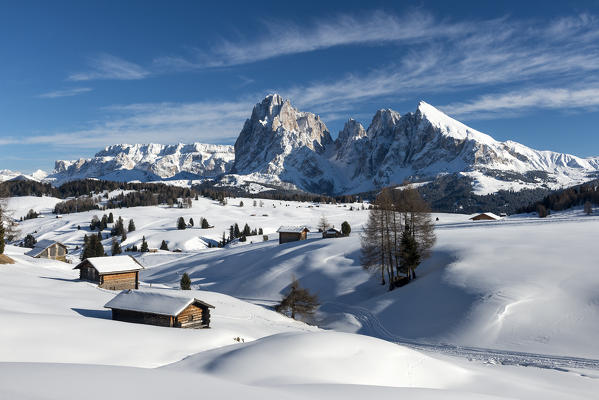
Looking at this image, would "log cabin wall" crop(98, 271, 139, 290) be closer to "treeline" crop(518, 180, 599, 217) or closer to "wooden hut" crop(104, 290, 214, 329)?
"wooden hut" crop(104, 290, 214, 329)

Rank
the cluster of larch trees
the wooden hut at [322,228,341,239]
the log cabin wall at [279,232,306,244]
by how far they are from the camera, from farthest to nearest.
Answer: the log cabin wall at [279,232,306,244] < the wooden hut at [322,228,341,239] < the cluster of larch trees

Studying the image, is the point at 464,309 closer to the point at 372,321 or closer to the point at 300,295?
the point at 372,321

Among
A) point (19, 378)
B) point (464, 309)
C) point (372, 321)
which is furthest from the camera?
point (372, 321)

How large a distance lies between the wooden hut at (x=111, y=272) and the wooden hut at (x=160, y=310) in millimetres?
18987

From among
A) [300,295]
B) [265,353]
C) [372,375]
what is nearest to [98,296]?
[300,295]

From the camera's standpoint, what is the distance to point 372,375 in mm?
13422

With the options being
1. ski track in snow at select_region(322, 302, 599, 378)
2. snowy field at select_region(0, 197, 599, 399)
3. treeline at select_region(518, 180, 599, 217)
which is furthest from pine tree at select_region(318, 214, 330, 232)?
treeline at select_region(518, 180, 599, 217)

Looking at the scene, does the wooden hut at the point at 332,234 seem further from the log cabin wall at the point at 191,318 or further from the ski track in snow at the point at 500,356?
the log cabin wall at the point at 191,318

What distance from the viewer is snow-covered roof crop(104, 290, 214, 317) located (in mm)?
25703

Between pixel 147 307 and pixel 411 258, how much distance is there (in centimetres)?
2738

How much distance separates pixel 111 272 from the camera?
44.8 meters

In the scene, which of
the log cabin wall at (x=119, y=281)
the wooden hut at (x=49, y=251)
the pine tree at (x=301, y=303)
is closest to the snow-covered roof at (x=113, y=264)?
the log cabin wall at (x=119, y=281)

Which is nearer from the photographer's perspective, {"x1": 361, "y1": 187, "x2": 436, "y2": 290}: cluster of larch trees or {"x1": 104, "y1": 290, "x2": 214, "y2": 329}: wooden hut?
{"x1": 104, "y1": 290, "x2": 214, "y2": 329}: wooden hut

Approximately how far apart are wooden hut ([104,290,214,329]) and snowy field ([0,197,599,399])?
75.2 inches
